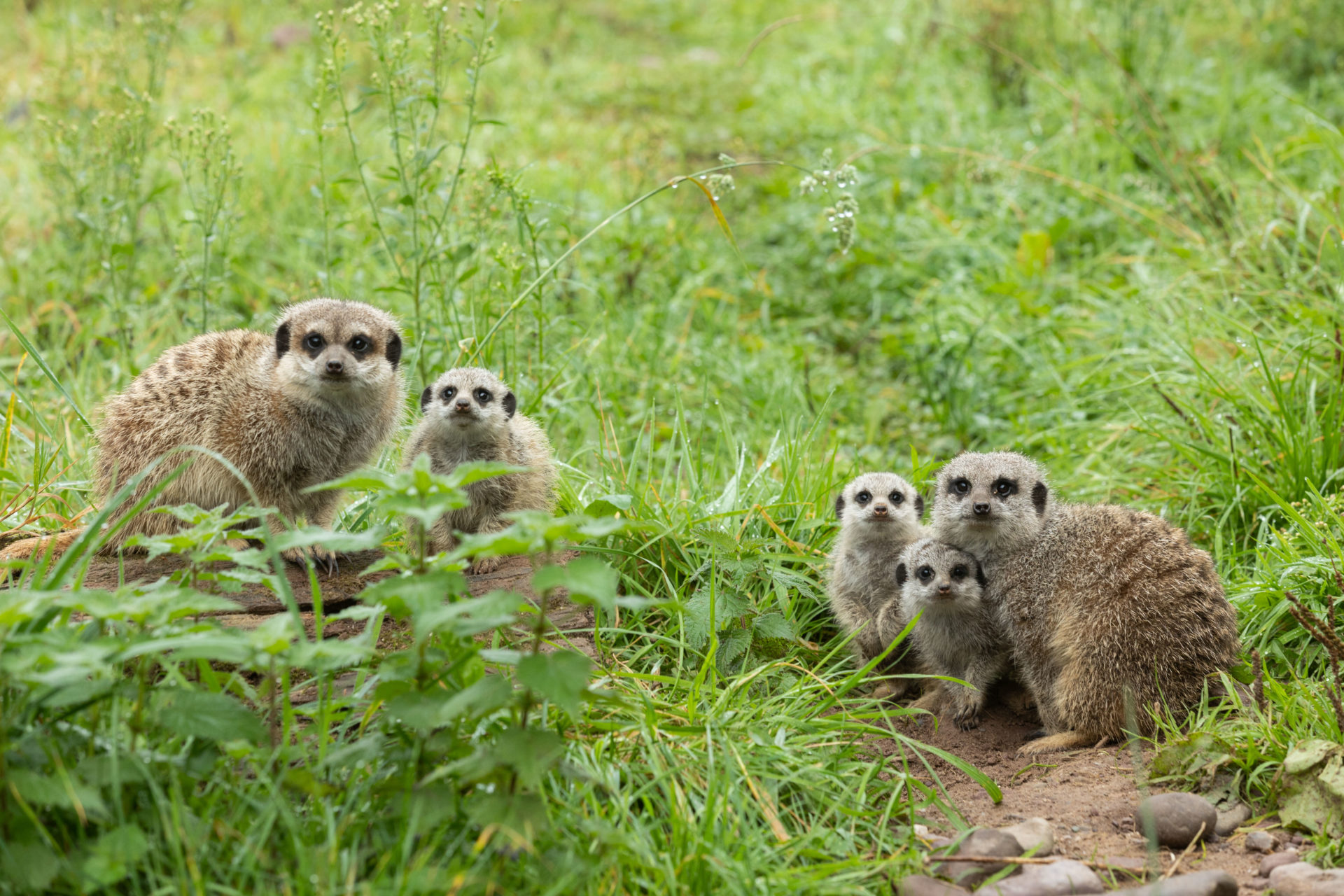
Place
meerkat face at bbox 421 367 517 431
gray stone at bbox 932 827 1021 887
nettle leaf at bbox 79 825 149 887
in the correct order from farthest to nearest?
meerkat face at bbox 421 367 517 431 → gray stone at bbox 932 827 1021 887 → nettle leaf at bbox 79 825 149 887

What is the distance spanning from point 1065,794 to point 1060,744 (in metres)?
0.41

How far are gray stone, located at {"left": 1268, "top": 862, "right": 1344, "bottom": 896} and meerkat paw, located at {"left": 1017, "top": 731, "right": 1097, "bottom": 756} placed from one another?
3.10 ft

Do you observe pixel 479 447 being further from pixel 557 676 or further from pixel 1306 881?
pixel 1306 881

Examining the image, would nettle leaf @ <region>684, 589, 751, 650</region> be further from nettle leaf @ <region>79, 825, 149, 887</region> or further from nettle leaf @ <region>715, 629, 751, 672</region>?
nettle leaf @ <region>79, 825, 149, 887</region>

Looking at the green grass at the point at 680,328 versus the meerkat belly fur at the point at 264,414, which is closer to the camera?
the green grass at the point at 680,328

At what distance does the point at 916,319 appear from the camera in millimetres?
7527

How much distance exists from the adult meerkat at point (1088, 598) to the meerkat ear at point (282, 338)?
267cm

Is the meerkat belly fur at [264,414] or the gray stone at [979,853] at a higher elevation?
the meerkat belly fur at [264,414]

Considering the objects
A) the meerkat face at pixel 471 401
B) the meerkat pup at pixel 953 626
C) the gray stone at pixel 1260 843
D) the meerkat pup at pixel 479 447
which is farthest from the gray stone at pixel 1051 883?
the meerkat face at pixel 471 401

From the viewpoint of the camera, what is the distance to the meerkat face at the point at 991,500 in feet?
14.3

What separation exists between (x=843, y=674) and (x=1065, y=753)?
81 centimetres

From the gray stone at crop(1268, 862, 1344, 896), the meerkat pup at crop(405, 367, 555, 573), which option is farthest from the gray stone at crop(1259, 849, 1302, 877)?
the meerkat pup at crop(405, 367, 555, 573)

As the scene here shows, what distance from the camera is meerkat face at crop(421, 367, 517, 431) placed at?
4539mm

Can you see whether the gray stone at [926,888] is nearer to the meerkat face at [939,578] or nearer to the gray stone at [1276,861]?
the gray stone at [1276,861]
